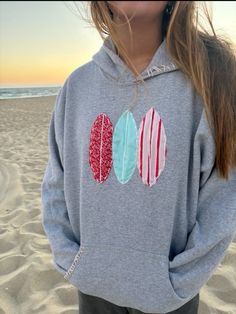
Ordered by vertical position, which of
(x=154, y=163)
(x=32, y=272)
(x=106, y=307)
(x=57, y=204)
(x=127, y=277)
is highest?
(x=154, y=163)

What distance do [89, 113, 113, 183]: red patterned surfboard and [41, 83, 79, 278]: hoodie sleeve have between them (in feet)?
0.45

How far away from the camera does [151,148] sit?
3.05 ft

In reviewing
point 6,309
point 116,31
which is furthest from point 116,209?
point 6,309

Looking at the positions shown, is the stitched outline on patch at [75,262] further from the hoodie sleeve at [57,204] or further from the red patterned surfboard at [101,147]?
the red patterned surfboard at [101,147]

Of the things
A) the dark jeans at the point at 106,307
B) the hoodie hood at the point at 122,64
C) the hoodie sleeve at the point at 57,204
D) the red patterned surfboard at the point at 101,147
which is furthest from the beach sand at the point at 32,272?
the hoodie hood at the point at 122,64

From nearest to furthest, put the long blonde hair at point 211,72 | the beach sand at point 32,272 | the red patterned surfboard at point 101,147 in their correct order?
the long blonde hair at point 211,72, the red patterned surfboard at point 101,147, the beach sand at point 32,272

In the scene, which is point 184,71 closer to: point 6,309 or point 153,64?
point 153,64

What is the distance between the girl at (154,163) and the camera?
0.87 metres

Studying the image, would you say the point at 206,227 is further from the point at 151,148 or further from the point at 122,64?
the point at 122,64

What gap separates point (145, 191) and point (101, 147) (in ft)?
0.55

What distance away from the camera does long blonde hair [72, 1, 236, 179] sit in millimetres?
854

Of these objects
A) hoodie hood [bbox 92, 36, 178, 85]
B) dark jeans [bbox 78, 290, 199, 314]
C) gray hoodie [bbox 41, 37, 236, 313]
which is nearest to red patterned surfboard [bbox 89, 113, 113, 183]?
gray hoodie [bbox 41, 37, 236, 313]

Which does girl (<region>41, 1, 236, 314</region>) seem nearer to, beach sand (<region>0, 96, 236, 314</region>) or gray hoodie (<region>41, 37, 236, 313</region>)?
gray hoodie (<region>41, 37, 236, 313</region>)

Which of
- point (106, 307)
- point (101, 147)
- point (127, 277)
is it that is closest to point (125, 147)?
point (101, 147)
